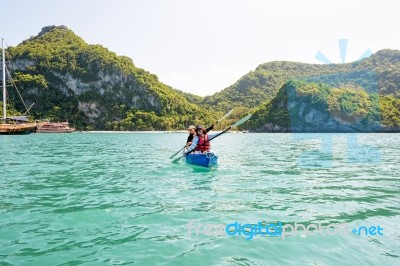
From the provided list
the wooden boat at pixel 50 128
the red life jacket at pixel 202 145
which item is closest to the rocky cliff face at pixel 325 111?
the wooden boat at pixel 50 128

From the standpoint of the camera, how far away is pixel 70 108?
181250 mm

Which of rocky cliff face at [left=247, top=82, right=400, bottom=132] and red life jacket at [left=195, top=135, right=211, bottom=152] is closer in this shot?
red life jacket at [left=195, top=135, right=211, bottom=152]

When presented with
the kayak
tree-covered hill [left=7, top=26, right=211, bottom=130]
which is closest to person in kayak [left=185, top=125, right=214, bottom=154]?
the kayak

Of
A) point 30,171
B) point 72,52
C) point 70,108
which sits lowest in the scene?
point 30,171

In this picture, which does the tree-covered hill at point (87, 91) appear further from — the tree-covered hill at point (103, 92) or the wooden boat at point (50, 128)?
the wooden boat at point (50, 128)

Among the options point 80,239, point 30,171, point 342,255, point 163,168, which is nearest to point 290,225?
point 342,255

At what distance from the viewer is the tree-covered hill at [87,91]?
6919 inches

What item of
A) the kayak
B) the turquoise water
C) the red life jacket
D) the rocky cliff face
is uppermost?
the rocky cliff face

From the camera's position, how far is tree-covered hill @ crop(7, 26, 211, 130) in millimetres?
175750

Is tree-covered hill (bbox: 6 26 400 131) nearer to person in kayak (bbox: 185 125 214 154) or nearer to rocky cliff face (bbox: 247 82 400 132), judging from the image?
rocky cliff face (bbox: 247 82 400 132)

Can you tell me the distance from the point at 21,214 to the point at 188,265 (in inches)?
225

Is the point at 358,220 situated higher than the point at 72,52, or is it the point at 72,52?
the point at 72,52

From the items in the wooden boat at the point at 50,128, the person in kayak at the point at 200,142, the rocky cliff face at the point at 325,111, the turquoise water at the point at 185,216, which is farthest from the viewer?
the rocky cliff face at the point at 325,111

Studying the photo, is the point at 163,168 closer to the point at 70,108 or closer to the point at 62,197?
the point at 62,197
